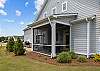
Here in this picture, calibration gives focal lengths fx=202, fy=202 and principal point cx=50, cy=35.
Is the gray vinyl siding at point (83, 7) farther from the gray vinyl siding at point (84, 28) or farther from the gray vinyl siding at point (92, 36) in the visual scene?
the gray vinyl siding at point (92, 36)

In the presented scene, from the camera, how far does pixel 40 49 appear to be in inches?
1065

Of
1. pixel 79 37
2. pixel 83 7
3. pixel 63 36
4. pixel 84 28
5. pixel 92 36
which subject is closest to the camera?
pixel 92 36

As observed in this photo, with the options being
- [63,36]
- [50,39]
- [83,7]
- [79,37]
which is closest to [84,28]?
[79,37]

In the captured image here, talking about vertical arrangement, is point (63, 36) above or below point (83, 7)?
below

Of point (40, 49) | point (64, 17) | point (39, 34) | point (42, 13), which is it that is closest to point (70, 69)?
point (64, 17)

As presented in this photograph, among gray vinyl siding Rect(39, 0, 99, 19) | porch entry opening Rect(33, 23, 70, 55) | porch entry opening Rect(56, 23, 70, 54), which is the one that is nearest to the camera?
gray vinyl siding Rect(39, 0, 99, 19)

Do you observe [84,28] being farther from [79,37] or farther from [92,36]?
[79,37]

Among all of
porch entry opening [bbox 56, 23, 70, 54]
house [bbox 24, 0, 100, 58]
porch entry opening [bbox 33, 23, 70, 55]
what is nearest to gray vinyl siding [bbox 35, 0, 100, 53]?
house [bbox 24, 0, 100, 58]

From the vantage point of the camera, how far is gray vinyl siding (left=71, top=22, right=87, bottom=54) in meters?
19.0

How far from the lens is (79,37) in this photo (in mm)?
19828

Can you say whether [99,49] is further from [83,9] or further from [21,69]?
[21,69]

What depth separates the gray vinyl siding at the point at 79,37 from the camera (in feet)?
62.2

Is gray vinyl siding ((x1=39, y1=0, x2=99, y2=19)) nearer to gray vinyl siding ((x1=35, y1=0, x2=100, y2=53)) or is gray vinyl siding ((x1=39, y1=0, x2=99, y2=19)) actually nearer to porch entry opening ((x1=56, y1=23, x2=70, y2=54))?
gray vinyl siding ((x1=35, y1=0, x2=100, y2=53))

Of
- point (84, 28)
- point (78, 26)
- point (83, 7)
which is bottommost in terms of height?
point (84, 28)
